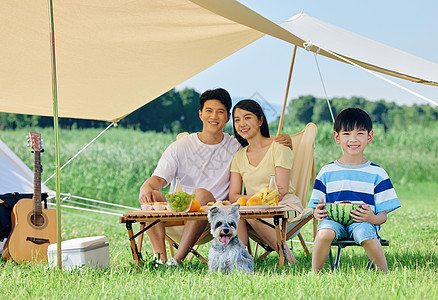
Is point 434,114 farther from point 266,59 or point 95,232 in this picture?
point 95,232

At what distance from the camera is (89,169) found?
39.9 feet

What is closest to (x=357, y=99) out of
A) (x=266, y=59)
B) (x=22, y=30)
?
(x=266, y=59)

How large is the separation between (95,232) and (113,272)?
4.18 m

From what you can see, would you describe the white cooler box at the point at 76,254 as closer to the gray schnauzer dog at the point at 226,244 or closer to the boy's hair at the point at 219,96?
the gray schnauzer dog at the point at 226,244

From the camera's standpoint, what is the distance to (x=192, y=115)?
16.5 metres

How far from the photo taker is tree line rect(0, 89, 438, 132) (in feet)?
44.8

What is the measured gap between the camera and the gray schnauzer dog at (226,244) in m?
2.63

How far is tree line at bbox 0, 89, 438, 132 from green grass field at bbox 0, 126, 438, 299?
0.80m

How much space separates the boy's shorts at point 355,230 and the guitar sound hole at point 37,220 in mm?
2392

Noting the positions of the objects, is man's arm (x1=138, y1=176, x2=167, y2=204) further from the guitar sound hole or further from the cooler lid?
the guitar sound hole

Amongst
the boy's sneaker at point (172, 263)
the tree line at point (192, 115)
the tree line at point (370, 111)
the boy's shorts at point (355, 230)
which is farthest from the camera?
the tree line at point (192, 115)

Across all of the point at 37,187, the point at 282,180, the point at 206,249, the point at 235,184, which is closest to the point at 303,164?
the point at 282,180

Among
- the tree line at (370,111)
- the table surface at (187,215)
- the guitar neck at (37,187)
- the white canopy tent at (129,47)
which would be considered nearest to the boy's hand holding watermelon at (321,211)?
the table surface at (187,215)

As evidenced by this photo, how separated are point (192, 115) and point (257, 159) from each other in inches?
515
